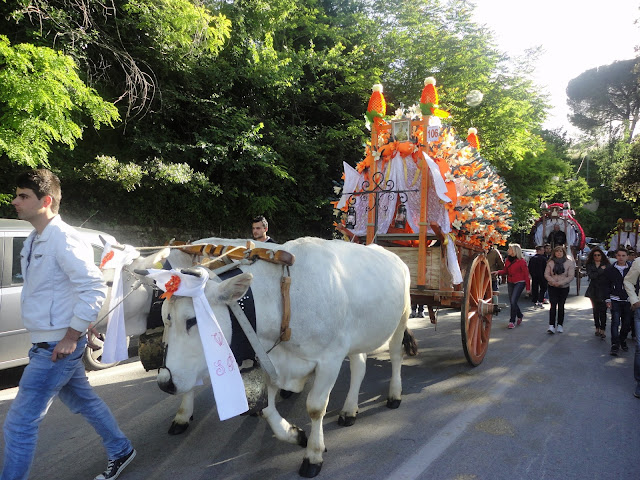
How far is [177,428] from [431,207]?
3.76 m

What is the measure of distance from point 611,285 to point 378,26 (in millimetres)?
10038

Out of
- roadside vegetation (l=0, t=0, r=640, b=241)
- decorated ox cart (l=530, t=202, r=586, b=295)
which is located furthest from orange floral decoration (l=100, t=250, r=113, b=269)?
decorated ox cart (l=530, t=202, r=586, b=295)

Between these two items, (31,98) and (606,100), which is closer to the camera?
(31,98)

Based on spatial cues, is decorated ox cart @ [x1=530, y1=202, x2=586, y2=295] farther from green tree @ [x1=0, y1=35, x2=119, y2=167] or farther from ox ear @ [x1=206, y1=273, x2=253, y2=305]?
ox ear @ [x1=206, y1=273, x2=253, y2=305]

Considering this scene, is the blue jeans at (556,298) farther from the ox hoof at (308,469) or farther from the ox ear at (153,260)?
the ox ear at (153,260)

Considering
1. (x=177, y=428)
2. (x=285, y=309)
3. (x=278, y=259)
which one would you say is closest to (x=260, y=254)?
(x=278, y=259)

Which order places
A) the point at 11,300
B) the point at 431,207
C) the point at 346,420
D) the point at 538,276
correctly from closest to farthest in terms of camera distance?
the point at 346,420, the point at 11,300, the point at 431,207, the point at 538,276

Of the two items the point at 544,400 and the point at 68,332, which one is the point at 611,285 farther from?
the point at 68,332

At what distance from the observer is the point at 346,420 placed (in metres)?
3.91

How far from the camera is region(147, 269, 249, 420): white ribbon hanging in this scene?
2488 millimetres

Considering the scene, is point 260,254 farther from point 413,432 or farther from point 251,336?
point 413,432

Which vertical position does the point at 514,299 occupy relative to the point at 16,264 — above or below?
below

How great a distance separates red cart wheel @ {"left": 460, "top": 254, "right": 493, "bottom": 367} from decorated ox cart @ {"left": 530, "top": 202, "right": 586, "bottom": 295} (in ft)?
33.4

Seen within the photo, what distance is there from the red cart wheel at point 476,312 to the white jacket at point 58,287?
13.3 feet
